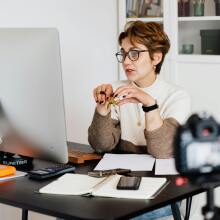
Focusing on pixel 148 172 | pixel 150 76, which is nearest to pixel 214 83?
pixel 150 76

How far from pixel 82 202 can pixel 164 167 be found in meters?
0.48

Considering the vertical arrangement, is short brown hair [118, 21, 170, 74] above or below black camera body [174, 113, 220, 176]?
above

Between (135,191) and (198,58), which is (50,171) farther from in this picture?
(198,58)

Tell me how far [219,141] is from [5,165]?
4.13 ft

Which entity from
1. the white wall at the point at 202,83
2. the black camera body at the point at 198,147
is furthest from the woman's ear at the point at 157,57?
the black camera body at the point at 198,147

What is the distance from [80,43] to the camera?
3881 millimetres

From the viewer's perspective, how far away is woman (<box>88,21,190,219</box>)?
2.41m

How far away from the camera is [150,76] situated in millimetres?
2568

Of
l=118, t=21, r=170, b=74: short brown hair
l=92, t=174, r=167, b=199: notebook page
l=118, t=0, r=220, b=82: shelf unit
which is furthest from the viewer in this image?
l=118, t=0, r=220, b=82: shelf unit

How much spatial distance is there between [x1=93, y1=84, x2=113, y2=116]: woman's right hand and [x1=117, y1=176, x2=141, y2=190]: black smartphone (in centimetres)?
58

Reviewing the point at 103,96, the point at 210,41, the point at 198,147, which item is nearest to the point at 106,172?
the point at 103,96

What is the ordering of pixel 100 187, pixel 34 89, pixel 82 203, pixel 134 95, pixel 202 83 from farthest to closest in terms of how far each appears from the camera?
pixel 202 83 → pixel 134 95 → pixel 34 89 → pixel 100 187 → pixel 82 203

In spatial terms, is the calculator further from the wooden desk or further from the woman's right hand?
the woman's right hand

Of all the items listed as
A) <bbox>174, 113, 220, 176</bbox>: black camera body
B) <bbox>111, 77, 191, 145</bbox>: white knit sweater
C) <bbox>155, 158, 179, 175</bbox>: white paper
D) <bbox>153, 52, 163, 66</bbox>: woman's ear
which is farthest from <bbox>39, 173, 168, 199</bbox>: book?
<bbox>153, 52, 163, 66</bbox>: woman's ear
